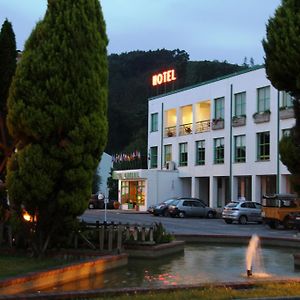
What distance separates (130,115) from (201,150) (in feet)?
193

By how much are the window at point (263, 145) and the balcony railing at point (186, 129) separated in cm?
1104

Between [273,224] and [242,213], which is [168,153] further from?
[273,224]

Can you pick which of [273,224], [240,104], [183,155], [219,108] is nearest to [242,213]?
[273,224]

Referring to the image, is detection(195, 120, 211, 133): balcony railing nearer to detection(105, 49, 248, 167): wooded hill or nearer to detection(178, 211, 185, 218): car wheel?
detection(178, 211, 185, 218): car wheel

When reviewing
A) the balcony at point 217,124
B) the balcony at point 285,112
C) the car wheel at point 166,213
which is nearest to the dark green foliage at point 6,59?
the balcony at point 285,112

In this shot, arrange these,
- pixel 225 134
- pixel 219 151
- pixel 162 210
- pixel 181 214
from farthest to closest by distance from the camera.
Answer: pixel 219 151 → pixel 225 134 → pixel 162 210 → pixel 181 214

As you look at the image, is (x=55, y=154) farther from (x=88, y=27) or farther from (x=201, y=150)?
(x=201, y=150)

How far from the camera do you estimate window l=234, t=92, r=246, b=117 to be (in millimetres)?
52525

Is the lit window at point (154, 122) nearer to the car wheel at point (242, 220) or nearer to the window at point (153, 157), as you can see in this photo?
the window at point (153, 157)

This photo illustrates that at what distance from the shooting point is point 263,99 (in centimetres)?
5000

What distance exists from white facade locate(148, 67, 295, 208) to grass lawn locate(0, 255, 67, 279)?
34.1 metres

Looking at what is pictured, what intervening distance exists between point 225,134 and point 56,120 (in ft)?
133

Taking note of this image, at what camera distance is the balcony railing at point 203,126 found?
57700mm

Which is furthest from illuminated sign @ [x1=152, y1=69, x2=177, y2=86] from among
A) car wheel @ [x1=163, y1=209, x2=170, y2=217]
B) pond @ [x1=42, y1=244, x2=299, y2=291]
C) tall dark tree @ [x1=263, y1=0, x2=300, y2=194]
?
tall dark tree @ [x1=263, y1=0, x2=300, y2=194]
